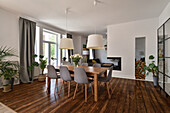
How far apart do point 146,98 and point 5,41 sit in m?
4.92

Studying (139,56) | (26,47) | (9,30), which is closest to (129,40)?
(139,56)

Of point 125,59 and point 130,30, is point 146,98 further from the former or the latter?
point 130,30

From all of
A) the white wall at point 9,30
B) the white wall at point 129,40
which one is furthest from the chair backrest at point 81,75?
the white wall at point 129,40

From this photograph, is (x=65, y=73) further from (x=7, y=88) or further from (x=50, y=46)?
(x=50, y=46)

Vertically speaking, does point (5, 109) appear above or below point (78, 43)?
below

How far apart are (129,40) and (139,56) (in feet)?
3.00

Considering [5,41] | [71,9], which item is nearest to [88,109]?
[71,9]

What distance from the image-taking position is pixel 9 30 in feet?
10.6

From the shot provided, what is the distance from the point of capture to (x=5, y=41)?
10.3 feet

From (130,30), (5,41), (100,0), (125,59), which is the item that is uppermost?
(100,0)

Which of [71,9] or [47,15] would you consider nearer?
[71,9]

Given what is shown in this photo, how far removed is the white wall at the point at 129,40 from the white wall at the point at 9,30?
436cm

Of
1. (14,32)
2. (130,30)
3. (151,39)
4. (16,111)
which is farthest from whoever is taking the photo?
(130,30)

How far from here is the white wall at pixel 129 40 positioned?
12.7 ft
